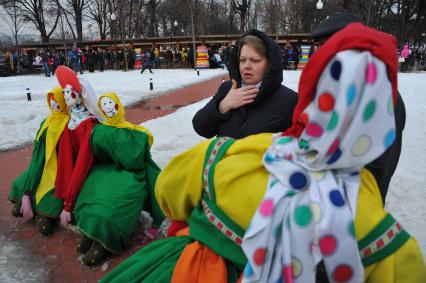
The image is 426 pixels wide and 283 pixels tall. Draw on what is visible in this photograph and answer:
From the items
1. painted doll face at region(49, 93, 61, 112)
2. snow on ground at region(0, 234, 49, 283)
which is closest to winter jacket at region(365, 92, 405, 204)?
snow on ground at region(0, 234, 49, 283)

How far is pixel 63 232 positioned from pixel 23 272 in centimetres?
68

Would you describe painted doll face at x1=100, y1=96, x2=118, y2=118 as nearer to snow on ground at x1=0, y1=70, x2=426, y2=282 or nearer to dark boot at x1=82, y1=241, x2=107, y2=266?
dark boot at x1=82, y1=241, x2=107, y2=266

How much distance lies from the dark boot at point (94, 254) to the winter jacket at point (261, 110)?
5.38 ft

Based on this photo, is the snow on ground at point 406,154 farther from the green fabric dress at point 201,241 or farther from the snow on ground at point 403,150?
the green fabric dress at point 201,241

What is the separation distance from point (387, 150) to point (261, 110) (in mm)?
848

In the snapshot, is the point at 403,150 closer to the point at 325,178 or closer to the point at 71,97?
the point at 71,97

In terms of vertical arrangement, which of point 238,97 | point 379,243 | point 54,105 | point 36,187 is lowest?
point 36,187

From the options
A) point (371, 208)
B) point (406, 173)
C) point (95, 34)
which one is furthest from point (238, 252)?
point (95, 34)

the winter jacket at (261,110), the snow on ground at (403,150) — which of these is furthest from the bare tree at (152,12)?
the winter jacket at (261,110)

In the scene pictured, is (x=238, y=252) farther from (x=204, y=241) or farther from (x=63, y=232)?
(x=63, y=232)

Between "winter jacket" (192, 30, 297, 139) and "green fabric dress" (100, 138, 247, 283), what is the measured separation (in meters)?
0.76

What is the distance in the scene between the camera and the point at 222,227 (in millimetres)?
1438

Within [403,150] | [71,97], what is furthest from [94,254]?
[403,150]

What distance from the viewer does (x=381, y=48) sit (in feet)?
3.73
